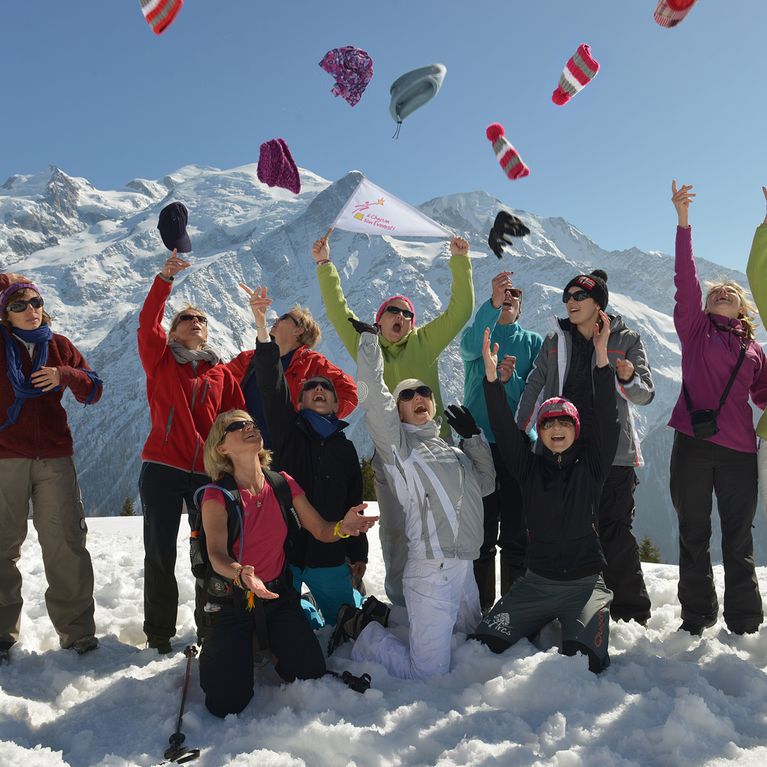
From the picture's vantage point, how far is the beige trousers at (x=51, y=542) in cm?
504

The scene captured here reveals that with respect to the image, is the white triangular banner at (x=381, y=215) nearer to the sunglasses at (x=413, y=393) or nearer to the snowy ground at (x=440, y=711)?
the sunglasses at (x=413, y=393)

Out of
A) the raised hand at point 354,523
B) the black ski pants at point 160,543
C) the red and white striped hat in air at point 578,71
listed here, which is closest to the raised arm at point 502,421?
the raised hand at point 354,523

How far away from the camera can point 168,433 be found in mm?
5344

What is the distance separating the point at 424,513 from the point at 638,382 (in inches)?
78.8

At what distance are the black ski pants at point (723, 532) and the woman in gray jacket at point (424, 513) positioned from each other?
65.6 inches

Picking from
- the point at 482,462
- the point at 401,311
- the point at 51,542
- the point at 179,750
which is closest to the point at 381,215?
the point at 401,311

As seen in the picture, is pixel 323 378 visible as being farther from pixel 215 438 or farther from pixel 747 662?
pixel 747 662

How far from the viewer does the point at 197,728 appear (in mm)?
3982

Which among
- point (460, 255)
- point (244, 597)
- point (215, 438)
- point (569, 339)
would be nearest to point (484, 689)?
point (244, 597)

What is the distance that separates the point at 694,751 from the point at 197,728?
2828 millimetres

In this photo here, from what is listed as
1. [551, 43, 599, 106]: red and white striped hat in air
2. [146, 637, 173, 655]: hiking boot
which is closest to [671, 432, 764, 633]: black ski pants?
[146, 637, 173, 655]: hiking boot

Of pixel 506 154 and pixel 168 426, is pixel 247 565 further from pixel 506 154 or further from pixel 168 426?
pixel 506 154

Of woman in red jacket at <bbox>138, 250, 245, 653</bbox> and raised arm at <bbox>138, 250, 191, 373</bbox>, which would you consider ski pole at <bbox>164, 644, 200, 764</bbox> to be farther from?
raised arm at <bbox>138, 250, 191, 373</bbox>

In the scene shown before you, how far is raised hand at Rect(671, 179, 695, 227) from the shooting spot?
17.6ft
